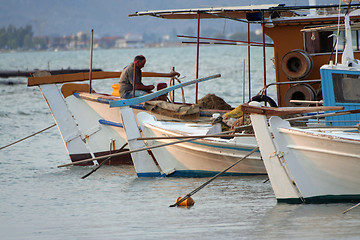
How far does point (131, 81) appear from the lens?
14.9 m

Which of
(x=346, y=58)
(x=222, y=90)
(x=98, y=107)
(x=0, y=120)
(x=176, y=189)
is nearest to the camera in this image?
(x=346, y=58)

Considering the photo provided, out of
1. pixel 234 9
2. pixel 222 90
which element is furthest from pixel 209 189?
pixel 222 90

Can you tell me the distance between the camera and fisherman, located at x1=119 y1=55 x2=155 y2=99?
48.6 ft

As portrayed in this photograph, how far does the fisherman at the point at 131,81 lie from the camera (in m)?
14.8

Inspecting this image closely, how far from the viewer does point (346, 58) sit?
1114cm

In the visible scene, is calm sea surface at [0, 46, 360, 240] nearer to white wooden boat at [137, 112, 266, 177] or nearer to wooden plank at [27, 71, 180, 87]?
white wooden boat at [137, 112, 266, 177]

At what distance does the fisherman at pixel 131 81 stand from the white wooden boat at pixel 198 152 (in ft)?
4.98

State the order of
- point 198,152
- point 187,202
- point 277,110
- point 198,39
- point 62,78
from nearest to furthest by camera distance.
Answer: point 277,110
point 187,202
point 198,152
point 198,39
point 62,78

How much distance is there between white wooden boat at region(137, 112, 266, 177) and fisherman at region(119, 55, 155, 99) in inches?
59.7

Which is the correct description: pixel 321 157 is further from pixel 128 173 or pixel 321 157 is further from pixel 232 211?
pixel 128 173

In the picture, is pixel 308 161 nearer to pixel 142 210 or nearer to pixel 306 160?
pixel 306 160

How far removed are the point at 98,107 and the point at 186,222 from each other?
6187mm

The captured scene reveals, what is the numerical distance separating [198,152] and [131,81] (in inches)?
118

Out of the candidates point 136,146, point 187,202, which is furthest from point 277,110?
point 136,146
